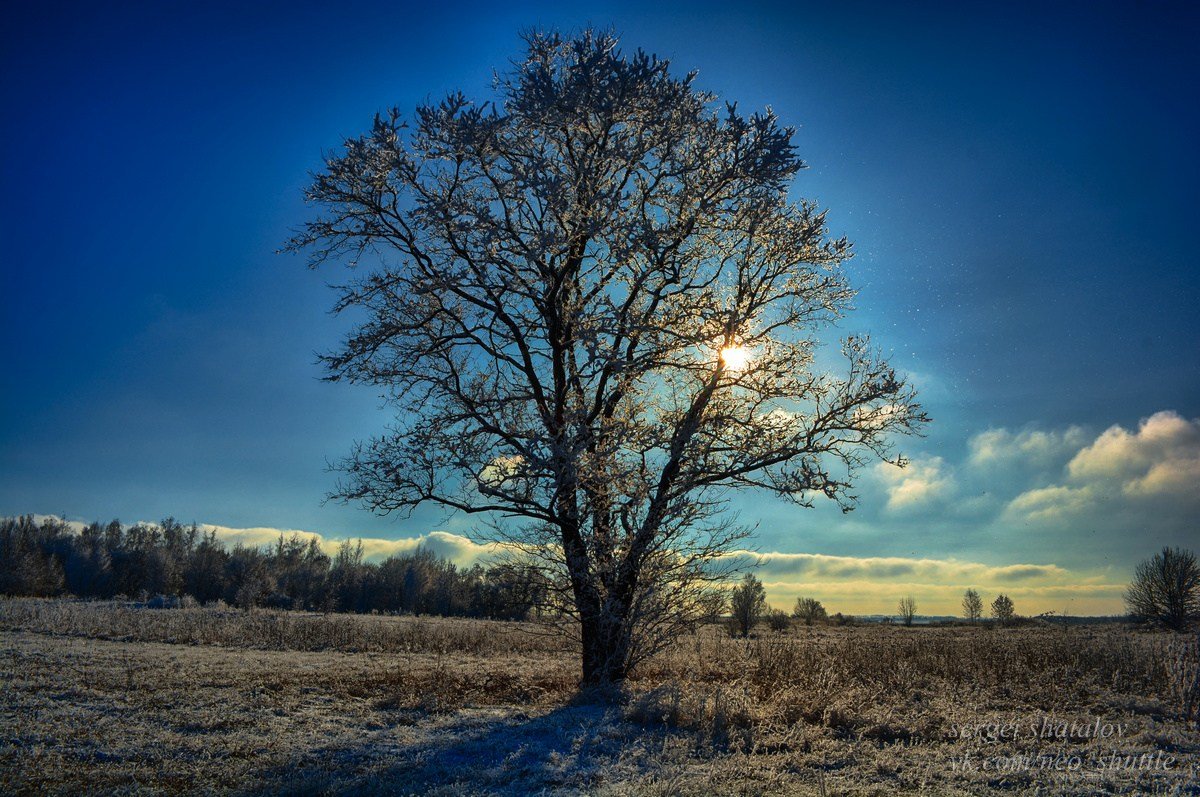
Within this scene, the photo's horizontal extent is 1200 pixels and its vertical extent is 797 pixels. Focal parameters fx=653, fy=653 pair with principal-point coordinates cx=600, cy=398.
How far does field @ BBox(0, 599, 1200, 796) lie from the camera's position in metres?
6.44

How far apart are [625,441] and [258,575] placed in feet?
252

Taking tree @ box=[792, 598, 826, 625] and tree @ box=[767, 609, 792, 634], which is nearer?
tree @ box=[767, 609, 792, 634]

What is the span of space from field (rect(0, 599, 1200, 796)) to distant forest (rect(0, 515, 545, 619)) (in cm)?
5053

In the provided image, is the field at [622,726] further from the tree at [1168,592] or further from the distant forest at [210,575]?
Result: the distant forest at [210,575]

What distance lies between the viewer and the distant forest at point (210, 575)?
219 feet

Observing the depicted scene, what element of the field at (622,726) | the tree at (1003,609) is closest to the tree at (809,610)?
the tree at (1003,609)

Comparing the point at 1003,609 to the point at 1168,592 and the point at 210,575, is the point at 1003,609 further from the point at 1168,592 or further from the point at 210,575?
the point at 210,575

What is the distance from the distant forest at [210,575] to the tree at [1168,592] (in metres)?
49.0

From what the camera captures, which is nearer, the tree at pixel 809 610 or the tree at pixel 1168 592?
the tree at pixel 1168 592

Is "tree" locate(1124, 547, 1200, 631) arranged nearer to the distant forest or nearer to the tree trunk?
the tree trunk

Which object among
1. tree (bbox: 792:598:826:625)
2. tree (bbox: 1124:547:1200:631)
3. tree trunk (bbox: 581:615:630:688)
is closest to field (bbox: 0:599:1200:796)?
tree trunk (bbox: 581:615:630:688)

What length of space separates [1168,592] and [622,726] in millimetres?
Result: 36074

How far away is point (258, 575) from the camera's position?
244 feet

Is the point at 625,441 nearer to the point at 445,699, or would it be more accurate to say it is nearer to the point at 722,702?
the point at 722,702
